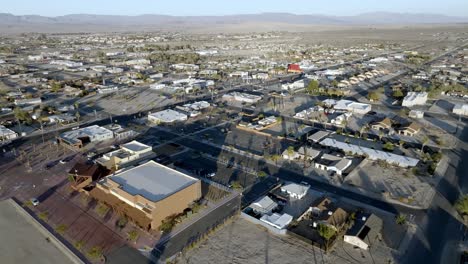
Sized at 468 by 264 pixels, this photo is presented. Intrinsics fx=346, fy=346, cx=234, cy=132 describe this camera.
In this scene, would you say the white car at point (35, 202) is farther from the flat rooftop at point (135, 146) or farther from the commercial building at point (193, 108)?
the commercial building at point (193, 108)

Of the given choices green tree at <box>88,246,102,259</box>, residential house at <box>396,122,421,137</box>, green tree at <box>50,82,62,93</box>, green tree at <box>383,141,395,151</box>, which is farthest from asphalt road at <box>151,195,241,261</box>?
green tree at <box>50,82,62,93</box>

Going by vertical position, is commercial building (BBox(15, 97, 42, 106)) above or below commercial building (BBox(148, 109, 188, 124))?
below

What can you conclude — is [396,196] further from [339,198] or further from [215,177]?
[215,177]

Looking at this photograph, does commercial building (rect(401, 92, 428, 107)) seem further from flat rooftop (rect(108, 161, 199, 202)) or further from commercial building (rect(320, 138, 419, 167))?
flat rooftop (rect(108, 161, 199, 202))

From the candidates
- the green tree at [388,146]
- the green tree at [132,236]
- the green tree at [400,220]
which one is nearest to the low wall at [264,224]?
the green tree at [132,236]

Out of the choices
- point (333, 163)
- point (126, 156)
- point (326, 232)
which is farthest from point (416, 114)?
point (126, 156)

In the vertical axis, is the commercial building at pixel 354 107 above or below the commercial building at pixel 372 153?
below

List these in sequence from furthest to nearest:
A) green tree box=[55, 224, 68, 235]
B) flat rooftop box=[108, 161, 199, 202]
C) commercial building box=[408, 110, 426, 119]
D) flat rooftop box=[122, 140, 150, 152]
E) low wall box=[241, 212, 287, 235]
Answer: commercial building box=[408, 110, 426, 119]
flat rooftop box=[122, 140, 150, 152]
flat rooftop box=[108, 161, 199, 202]
green tree box=[55, 224, 68, 235]
low wall box=[241, 212, 287, 235]

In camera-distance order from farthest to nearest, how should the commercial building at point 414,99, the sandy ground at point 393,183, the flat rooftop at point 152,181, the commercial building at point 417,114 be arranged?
the commercial building at point 414,99 → the commercial building at point 417,114 → the sandy ground at point 393,183 → the flat rooftop at point 152,181
